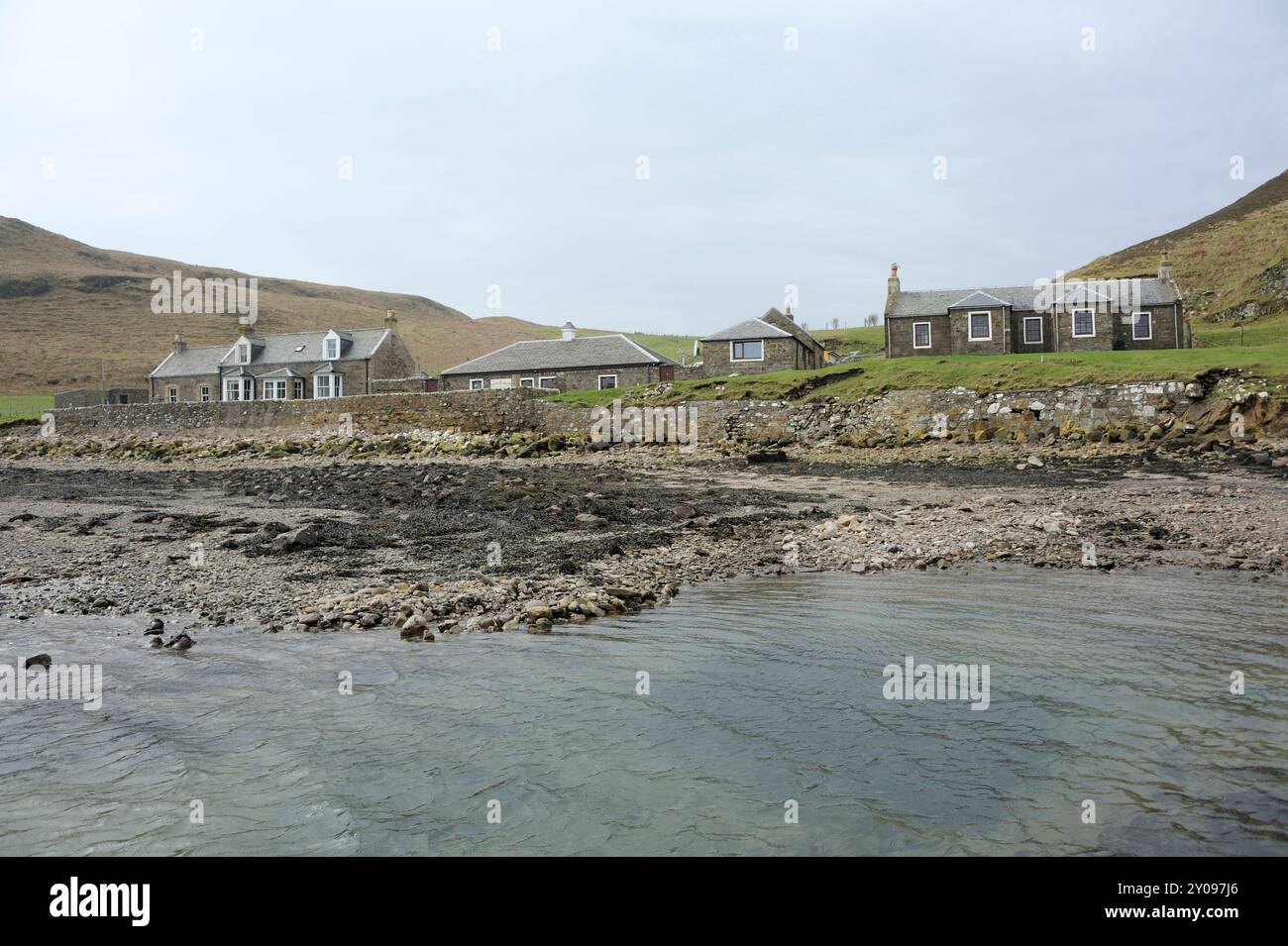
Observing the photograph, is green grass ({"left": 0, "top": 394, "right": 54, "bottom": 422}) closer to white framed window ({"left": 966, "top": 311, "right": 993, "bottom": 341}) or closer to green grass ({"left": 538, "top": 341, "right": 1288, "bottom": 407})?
green grass ({"left": 538, "top": 341, "right": 1288, "bottom": 407})

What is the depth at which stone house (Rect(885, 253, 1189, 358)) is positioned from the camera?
55500 mm

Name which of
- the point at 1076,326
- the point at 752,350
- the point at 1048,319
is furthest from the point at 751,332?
the point at 1076,326

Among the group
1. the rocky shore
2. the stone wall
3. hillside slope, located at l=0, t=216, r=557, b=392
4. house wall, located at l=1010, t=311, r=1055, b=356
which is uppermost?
hillside slope, located at l=0, t=216, r=557, b=392

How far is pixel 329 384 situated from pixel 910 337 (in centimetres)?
5208

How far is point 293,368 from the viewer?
255 ft

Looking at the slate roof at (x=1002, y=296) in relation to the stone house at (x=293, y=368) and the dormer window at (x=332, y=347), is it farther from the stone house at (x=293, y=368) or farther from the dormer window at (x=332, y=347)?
the dormer window at (x=332, y=347)

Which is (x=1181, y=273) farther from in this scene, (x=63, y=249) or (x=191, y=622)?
(x=63, y=249)

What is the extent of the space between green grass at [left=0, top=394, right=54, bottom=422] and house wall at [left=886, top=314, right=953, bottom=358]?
7290cm

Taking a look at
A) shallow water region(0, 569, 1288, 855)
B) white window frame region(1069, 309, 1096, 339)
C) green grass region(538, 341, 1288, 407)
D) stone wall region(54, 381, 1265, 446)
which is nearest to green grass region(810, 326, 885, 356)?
white window frame region(1069, 309, 1096, 339)

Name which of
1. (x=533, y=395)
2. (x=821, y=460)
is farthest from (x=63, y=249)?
(x=821, y=460)

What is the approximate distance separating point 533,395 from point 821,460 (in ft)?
78.2

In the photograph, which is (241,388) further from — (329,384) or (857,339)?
(857,339)
